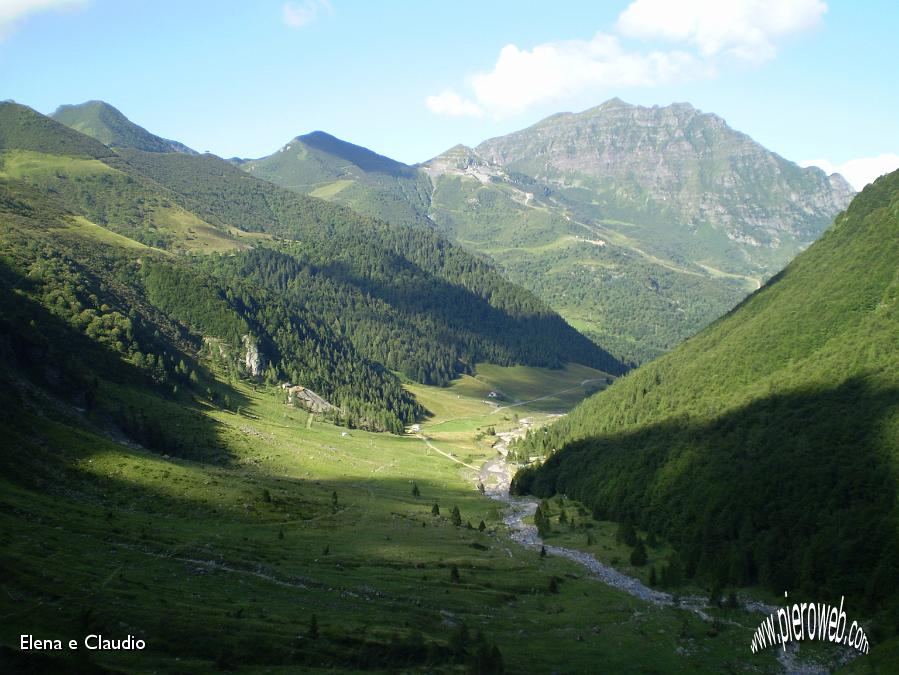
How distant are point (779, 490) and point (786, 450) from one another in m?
11.3

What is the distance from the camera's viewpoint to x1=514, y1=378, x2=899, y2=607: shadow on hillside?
95.2 m

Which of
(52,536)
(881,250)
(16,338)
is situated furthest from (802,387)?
→ (16,338)

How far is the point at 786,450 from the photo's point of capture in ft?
409

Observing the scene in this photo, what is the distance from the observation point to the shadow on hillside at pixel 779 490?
95.2 metres

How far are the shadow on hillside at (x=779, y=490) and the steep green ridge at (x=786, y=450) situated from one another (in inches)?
9.7

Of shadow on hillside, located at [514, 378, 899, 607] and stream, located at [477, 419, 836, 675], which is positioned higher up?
shadow on hillside, located at [514, 378, 899, 607]

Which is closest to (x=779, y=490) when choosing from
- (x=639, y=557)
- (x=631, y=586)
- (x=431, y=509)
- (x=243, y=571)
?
(x=639, y=557)

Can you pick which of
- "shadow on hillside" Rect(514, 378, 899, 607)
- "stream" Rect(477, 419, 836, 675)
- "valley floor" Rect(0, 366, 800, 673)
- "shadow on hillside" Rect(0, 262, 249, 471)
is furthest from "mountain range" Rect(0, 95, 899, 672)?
"stream" Rect(477, 419, 836, 675)

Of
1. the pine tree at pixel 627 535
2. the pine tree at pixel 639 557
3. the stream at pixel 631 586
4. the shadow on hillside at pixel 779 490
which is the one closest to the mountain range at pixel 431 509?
the shadow on hillside at pixel 779 490

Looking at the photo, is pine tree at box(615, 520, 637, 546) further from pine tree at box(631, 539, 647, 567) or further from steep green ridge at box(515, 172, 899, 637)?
pine tree at box(631, 539, 647, 567)

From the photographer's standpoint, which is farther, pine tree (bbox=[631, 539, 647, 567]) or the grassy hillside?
pine tree (bbox=[631, 539, 647, 567])

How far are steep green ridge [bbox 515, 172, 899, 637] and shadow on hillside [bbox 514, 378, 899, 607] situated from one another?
9.7 inches

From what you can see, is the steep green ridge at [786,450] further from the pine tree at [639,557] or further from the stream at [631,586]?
the stream at [631,586]

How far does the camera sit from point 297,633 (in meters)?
A: 62.3
